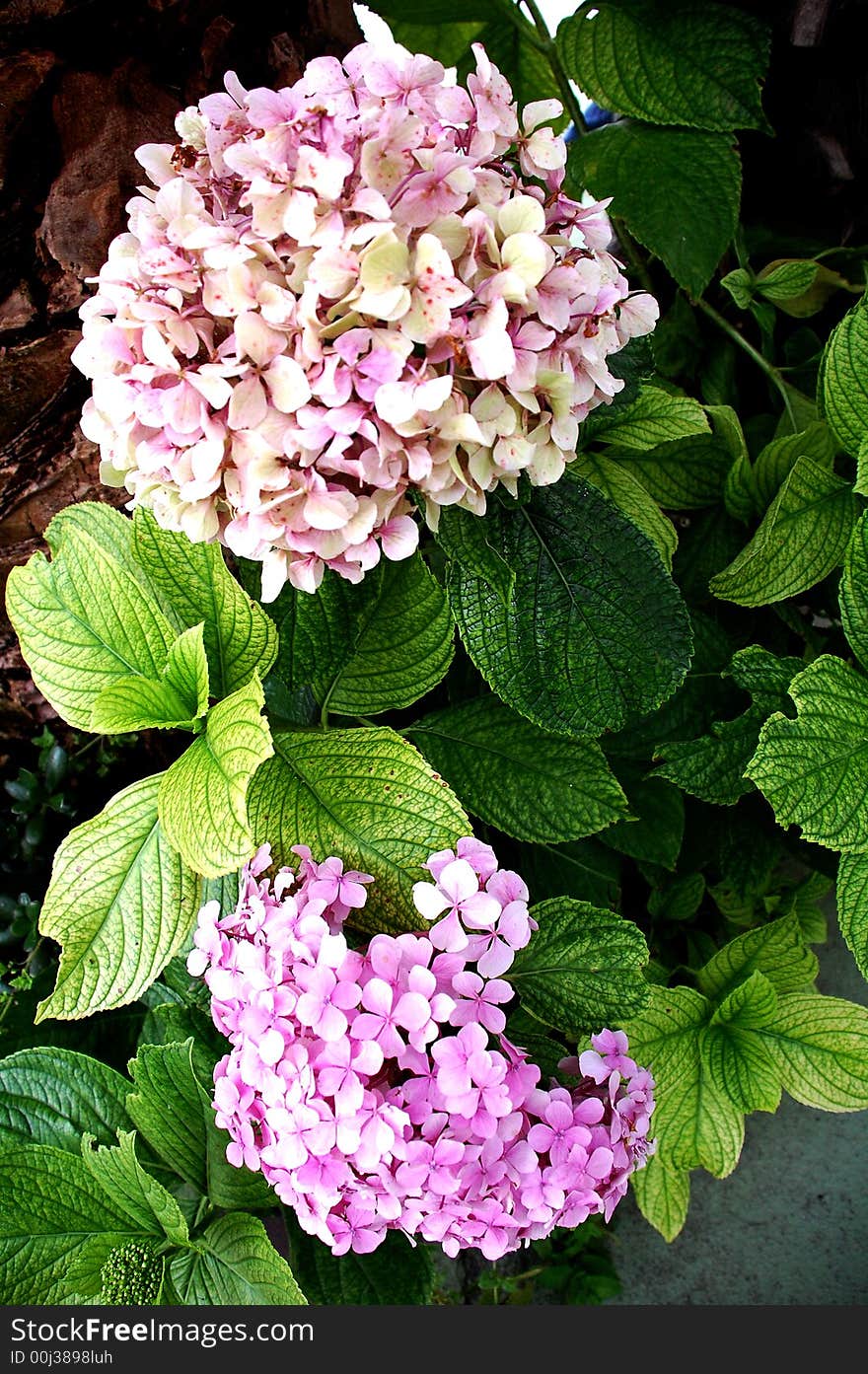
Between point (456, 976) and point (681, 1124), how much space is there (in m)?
0.46

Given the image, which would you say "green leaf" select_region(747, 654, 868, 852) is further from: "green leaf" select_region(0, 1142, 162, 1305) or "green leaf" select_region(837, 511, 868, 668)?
"green leaf" select_region(0, 1142, 162, 1305)

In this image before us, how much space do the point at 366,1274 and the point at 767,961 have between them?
0.48m

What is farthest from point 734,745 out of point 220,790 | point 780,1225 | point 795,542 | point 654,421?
point 780,1225

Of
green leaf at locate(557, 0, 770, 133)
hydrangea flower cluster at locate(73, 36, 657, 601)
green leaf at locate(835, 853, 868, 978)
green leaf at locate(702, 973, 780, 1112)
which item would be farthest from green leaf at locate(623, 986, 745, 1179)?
green leaf at locate(557, 0, 770, 133)

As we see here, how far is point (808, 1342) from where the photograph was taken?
87 cm

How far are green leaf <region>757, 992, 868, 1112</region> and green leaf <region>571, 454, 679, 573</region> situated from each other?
426 millimetres

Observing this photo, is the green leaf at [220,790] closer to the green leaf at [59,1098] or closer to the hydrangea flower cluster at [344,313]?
the hydrangea flower cluster at [344,313]

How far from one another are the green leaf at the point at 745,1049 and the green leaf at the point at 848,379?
48 cm

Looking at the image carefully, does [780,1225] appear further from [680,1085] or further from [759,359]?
[759,359]

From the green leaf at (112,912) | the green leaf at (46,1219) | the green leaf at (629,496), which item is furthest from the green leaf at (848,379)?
the green leaf at (46,1219)

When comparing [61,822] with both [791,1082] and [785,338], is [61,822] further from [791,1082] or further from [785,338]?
[785,338]

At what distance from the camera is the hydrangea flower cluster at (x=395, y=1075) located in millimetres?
591

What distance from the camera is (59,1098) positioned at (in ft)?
2.80

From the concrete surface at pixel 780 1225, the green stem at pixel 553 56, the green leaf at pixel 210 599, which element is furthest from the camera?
the concrete surface at pixel 780 1225
